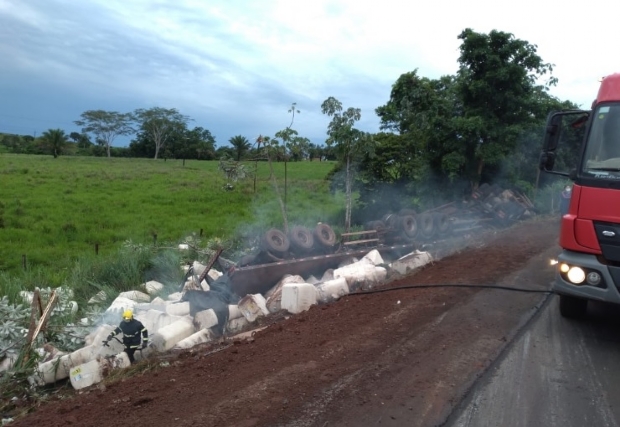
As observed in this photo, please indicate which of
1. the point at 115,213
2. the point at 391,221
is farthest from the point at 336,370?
the point at 115,213

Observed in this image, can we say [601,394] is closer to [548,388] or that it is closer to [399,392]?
[548,388]

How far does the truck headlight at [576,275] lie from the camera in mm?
5121

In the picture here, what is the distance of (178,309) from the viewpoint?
765cm

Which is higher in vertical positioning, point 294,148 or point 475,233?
point 294,148

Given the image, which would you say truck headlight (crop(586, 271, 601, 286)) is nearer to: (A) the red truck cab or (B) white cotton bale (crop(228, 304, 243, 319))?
(A) the red truck cab

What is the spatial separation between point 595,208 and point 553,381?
174 centimetres

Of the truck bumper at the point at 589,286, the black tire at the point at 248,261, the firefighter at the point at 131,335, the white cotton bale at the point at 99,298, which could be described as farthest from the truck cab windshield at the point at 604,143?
the white cotton bale at the point at 99,298

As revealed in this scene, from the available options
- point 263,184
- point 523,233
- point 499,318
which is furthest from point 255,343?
point 263,184

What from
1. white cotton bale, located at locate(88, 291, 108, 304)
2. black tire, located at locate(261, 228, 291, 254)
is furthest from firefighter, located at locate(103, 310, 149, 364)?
black tire, located at locate(261, 228, 291, 254)

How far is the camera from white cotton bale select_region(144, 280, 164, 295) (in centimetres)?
975

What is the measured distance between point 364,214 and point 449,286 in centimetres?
1036

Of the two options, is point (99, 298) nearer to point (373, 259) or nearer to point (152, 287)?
point (152, 287)

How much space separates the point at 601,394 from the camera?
13.9 feet

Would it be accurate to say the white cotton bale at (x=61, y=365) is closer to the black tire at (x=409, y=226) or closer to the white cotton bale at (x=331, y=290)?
the white cotton bale at (x=331, y=290)
